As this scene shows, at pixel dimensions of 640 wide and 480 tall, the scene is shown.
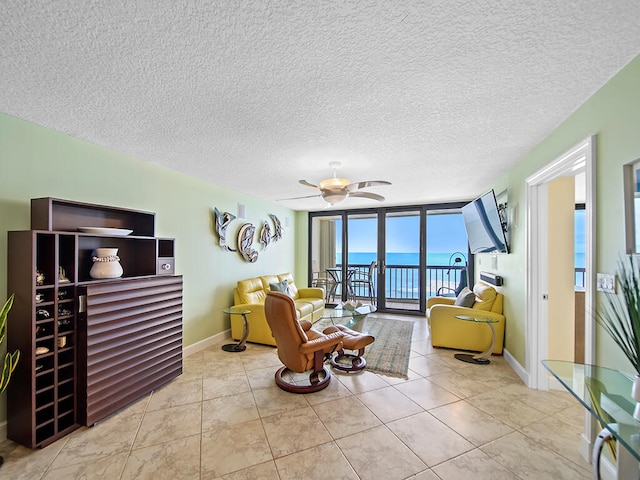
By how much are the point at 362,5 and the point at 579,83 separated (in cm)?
147

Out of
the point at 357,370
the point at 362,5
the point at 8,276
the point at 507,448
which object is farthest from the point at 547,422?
the point at 8,276

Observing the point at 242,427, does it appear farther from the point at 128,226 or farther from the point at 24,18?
the point at 24,18

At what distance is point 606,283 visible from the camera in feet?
5.26

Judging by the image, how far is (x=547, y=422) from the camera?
2.12 metres

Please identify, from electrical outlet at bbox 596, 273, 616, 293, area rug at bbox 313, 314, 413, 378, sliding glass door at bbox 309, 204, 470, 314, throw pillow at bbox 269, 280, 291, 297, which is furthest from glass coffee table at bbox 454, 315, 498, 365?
throw pillow at bbox 269, 280, 291, 297

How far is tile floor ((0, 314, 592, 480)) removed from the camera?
5.47 ft

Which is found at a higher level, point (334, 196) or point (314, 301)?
point (334, 196)

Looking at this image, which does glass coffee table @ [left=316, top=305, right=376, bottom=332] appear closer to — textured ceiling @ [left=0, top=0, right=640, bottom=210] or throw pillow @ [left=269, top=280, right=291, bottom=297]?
throw pillow @ [left=269, top=280, right=291, bottom=297]

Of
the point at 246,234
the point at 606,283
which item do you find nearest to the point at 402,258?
the point at 246,234

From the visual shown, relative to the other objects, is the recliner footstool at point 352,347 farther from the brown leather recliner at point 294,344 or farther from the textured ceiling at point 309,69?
the textured ceiling at point 309,69

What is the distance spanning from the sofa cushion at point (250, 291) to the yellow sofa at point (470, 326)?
8.46 ft

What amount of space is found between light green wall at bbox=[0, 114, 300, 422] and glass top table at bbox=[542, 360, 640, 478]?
3432 mm

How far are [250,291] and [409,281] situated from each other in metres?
4.18

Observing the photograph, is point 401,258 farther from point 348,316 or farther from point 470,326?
point 348,316
